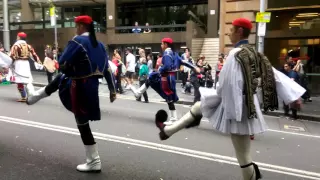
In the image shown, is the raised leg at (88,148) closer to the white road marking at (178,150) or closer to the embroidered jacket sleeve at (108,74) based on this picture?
the embroidered jacket sleeve at (108,74)

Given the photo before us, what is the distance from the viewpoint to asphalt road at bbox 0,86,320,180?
4.93 m

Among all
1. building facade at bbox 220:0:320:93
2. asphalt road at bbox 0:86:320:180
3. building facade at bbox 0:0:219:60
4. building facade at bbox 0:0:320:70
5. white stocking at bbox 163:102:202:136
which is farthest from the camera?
building facade at bbox 0:0:219:60

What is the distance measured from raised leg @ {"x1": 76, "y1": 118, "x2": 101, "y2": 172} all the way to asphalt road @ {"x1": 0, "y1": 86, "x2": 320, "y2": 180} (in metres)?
0.12

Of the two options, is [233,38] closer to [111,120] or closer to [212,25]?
[111,120]

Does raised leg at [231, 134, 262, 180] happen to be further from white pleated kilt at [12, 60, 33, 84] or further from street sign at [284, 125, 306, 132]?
white pleated kilt at [12, 60, 33, 84]

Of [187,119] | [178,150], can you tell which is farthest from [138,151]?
[187,119]

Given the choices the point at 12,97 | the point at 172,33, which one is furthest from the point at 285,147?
the point at 172,33

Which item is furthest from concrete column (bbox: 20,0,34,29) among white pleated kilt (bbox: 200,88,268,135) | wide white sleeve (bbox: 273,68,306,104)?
wide white sleeve (bbox: 273,68,306,104)

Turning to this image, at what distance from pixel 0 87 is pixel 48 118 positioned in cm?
812

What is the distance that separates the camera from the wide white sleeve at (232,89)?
3.51m

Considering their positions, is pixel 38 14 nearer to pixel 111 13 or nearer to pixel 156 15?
pixel 111 13

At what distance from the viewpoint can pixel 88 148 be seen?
4898 mm

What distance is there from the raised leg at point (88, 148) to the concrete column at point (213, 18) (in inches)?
825

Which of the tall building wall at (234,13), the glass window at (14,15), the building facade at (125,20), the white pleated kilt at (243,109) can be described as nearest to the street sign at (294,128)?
the white pleated kilt at (243,109)
